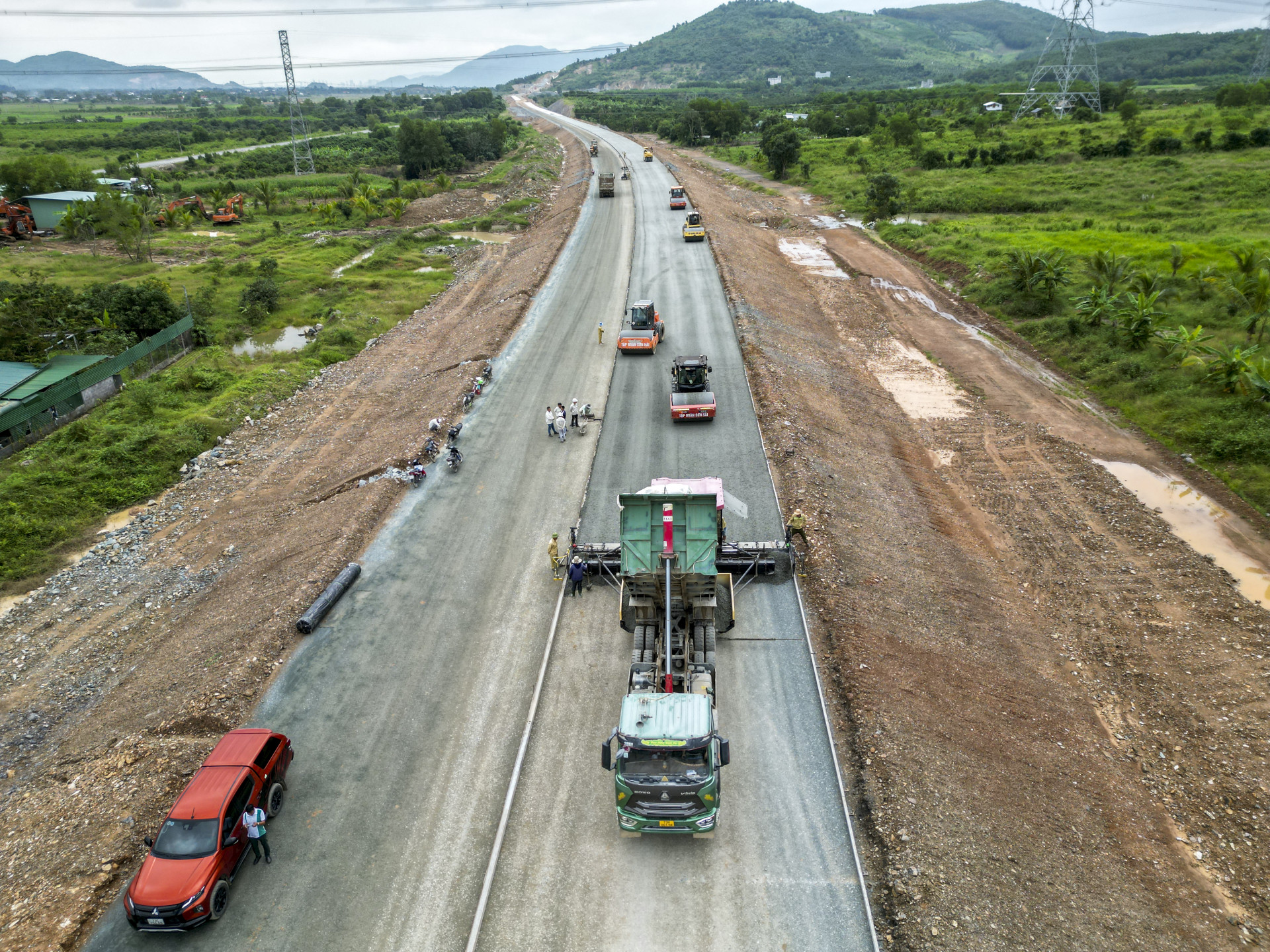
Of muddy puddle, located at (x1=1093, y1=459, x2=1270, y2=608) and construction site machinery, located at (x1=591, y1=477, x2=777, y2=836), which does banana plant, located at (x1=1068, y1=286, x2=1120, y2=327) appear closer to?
muddy puddle, located at (x1=1093, y1=459, x2=1270, y2=608)

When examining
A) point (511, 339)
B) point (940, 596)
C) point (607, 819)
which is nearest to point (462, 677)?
point (607, 819)

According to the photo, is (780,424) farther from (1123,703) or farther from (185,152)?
(185,152)

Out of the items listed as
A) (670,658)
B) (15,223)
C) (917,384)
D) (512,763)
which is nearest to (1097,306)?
(917,384)

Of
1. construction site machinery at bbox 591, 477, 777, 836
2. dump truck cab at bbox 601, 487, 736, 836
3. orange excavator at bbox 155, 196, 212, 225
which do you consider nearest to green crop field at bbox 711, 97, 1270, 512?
construction site machinery at bbox 591, 477, 777, 836

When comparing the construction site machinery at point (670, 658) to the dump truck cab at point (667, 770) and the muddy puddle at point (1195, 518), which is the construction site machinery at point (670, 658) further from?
the muddy puddle at point (1195, 518)

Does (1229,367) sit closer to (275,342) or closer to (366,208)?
(275,342)

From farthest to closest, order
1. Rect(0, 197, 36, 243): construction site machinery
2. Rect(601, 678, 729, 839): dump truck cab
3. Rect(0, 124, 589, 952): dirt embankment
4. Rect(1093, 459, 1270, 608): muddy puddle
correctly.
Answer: Rect(0, 197, 36, 243): construction site machinery, Rect(1093, 459, 1270, 608): muddy puddle, Rect(0, 124, 589, 952): dirt embankment, Rect(601, 678, 729, 839): dump truck cab
